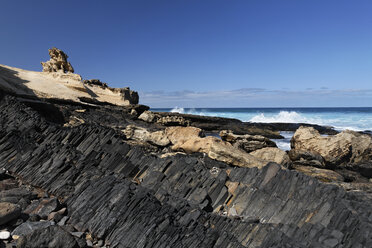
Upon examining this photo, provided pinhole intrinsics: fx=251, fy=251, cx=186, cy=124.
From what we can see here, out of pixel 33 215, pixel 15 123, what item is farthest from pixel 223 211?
pixel 15 123

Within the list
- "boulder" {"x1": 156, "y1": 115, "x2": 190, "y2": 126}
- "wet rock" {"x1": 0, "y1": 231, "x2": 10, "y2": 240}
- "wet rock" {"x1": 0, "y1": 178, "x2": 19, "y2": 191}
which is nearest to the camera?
"wet rock" {"x1": 0, "y1": 231, "x2": 10, "y2": 240}

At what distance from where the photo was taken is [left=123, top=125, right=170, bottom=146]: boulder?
67.6 ft

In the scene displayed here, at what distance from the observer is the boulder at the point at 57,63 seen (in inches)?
2073

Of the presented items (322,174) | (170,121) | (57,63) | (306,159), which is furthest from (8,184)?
(57,63)

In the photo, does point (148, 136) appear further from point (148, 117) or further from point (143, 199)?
point (143, 199)

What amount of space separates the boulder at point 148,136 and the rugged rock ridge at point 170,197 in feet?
29.8

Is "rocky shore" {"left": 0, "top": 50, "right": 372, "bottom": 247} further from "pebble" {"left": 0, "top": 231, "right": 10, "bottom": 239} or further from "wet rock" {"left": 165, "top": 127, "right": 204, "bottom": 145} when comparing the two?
"wet rock" {"left": 165, "top": 127, "right": 204, "bottom": 145}

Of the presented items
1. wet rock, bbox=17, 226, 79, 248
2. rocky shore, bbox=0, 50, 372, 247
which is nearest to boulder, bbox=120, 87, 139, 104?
rocky shore, bbox=0, 50, 372, 247

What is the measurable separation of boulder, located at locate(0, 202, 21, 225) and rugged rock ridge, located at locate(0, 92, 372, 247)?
135cm

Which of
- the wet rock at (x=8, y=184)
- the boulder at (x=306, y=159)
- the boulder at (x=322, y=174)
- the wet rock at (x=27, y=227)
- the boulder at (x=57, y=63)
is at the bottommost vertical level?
the boulder at (x=322, y=174)

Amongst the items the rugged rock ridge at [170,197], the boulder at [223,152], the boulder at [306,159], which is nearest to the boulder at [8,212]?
the rugged rock ridge at [170,197]

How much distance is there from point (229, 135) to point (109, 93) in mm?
35464

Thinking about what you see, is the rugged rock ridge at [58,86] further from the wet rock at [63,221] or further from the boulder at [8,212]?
the wet rock at [63,221]

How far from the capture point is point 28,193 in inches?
308
